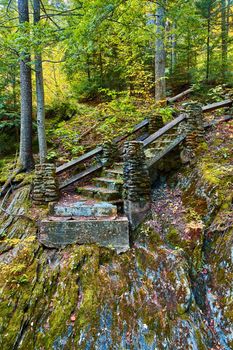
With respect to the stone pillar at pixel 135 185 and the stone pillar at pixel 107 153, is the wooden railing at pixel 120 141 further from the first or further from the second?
the stone pillar at pixel 135 185

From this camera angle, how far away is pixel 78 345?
356 centimetres

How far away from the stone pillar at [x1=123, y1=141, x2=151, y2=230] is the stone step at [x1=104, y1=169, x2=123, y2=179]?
0.88 m

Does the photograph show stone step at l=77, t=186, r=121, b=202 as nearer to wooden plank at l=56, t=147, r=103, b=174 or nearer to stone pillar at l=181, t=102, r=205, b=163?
wooden plank at l=56, t=147, r=103, b=174

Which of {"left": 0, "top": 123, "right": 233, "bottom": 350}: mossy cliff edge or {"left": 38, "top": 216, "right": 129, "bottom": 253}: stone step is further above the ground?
{"left": 38, "top": 216, "right": 129, "bottom": 253}: stone step

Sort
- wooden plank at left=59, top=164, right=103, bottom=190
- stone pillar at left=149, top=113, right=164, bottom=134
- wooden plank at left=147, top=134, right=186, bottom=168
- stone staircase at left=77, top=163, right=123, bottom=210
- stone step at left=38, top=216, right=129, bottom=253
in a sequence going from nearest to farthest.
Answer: stone step at left=38, top=216, right=129, bottom=253 < stone staircase at left=77, top=163, right=123, bottom=210 < wooden plank at left=147, top=134, right=186, bottom=168 < wooden plank at left=59, top=164, right=103, bottom=190 < stone pillar at left=149, top=113, right=164, bottom=134

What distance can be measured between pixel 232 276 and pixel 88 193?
135 inches

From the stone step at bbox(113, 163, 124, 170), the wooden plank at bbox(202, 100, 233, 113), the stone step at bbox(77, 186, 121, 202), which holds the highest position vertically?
the wooden plank at bbox(202, 100, 233, 113)

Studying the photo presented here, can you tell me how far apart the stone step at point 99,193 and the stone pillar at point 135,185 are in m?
0.43

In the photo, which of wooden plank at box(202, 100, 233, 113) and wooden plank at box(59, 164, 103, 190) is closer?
wooden plank at box(59, 164, 103, 190)

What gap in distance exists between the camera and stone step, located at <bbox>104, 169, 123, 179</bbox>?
6.00m

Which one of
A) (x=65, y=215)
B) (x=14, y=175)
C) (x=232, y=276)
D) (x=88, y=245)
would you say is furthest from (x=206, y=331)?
(x=14, y=175)

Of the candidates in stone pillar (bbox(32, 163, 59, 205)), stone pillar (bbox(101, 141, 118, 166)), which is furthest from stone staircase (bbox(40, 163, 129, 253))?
stone pillar (bbox(101, 141, 118, 166))

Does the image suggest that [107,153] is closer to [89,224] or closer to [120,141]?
[120,141]

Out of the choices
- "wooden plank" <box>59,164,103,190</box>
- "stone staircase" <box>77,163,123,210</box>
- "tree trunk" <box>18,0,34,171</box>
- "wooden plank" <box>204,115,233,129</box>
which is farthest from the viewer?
"tree trunk" <box>18,0,34,171</box>
